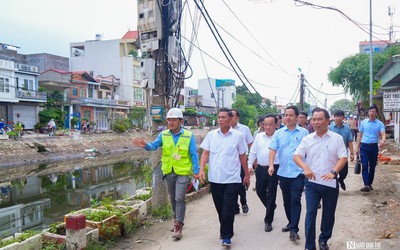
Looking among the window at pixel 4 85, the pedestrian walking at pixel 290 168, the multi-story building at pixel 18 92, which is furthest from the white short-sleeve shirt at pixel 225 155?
the window at pixel 4 85

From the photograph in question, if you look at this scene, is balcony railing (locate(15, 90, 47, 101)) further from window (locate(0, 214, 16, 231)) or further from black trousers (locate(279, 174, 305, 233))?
black trousers (locate(279, 174, 305, 233))

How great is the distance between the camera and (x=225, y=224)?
14.1 feet

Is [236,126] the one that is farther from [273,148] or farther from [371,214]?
[371,214]

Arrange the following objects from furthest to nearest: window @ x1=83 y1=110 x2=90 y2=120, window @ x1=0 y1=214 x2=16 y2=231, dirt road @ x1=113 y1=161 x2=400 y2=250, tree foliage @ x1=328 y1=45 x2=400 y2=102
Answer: window @ x1=83 y1=110 x2=90 y2=120, tree foliage @ x1=328 y1=45 x2=400 y2=102, window @ x1=0 y1=214 x2=16 y2=231, dirt road @ x1=113 y1=161 x2=400 y2=250

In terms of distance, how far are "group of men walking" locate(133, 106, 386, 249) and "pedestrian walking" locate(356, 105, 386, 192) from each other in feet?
8.65

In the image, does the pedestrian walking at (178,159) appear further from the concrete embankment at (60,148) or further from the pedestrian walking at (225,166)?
the concrete embankment at (60,148)

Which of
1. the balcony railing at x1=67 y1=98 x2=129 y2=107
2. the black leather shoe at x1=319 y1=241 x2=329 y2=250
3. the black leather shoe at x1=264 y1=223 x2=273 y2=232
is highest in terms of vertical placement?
the balcony railing at x1=67 y1=98 x2=129 y2=107

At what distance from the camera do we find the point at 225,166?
14.2 feet

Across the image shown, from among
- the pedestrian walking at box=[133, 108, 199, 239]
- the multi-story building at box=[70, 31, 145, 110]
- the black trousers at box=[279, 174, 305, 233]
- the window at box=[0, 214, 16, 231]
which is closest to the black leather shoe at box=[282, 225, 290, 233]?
the black trousers at box=[279, 174, 305, 233]

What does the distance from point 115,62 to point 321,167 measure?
154ft

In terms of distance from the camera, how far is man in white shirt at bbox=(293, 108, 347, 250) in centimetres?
376

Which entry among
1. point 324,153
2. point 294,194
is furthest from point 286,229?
point 324,153

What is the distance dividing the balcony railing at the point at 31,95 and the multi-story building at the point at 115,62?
13.5 meters

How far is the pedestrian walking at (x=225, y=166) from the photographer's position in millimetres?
4305
